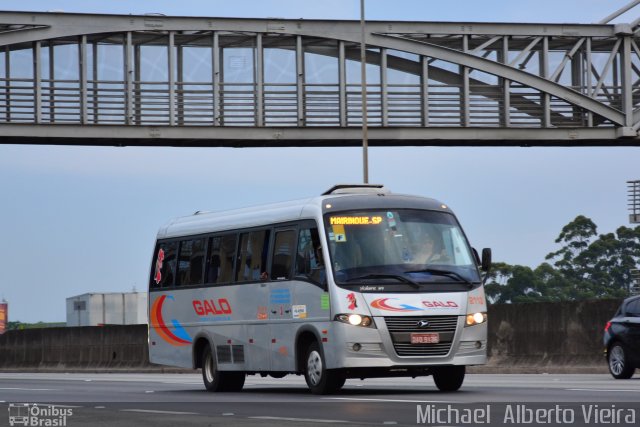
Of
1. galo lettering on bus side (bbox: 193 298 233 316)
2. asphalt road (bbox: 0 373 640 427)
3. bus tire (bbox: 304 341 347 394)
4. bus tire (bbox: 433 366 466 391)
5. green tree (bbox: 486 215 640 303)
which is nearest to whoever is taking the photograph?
asphalt road (bbox: 0 373 640 427)

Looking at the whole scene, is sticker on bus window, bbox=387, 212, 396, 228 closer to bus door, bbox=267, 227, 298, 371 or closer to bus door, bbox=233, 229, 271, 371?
bus door, bbox=267, 227, 298, 371

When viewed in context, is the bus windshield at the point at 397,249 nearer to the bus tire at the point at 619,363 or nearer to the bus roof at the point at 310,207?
the bus roof at the point at 310,207

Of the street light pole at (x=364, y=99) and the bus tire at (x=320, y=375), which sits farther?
the street light pole at (x=364, y=99)

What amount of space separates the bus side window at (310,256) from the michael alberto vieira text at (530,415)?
4.88 meters

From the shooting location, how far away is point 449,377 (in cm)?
2069

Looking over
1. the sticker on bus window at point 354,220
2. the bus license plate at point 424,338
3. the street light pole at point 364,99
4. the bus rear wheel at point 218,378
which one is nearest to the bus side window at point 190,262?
the bus rear wheel at point 218,378

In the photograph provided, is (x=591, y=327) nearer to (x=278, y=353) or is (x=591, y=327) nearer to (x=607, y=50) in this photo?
(x=278, y=353)

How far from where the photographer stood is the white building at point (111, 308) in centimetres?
7350

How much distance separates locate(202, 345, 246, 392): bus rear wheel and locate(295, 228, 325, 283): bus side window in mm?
2918

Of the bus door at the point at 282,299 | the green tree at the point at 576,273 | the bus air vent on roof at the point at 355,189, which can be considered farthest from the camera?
the green tree at the point at 576,273

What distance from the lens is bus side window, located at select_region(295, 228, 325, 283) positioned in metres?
20.6

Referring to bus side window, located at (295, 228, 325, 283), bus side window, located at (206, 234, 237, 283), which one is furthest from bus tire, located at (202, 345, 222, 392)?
bus side window, located at (295, 228, 325, 283)

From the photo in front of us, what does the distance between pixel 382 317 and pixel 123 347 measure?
2558cm

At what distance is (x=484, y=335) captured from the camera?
67.3ft
